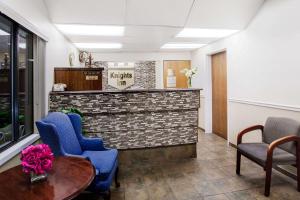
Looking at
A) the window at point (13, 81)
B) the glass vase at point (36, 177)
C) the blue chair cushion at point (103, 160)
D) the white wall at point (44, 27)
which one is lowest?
the blue chair cushion at point (103, 160)

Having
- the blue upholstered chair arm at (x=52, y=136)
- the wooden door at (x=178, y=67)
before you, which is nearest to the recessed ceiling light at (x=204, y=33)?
the wooden door at (x=178, y=67)

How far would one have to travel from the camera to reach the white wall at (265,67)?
2.87m

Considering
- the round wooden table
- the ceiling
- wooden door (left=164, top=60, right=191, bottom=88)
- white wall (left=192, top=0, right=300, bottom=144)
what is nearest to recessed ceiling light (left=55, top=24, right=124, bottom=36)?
the ceiling

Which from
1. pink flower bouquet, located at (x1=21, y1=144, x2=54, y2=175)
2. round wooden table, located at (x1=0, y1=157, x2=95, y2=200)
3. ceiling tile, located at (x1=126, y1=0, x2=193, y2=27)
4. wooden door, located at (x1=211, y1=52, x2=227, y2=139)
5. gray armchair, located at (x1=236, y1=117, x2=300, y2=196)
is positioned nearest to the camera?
round wooden table, located at (x1=0, y1=157, x2=95, y2=200)

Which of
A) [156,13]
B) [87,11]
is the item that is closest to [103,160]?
[87,11]

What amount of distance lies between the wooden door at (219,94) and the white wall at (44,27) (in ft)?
11.4

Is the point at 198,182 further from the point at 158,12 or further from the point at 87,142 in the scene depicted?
the point at 158,12

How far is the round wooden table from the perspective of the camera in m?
1.18

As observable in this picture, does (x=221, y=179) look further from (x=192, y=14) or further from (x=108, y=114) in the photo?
(x=192, y=14)

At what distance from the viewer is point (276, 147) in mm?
2670

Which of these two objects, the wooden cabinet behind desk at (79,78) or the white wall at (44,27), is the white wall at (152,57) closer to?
the white wall at (44,27)

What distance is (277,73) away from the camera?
3139mm

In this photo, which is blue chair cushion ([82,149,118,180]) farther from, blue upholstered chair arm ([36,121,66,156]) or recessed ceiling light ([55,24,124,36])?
recessed ceiling light ([55,24,124,36])

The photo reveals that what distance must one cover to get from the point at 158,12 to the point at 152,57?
298cm
